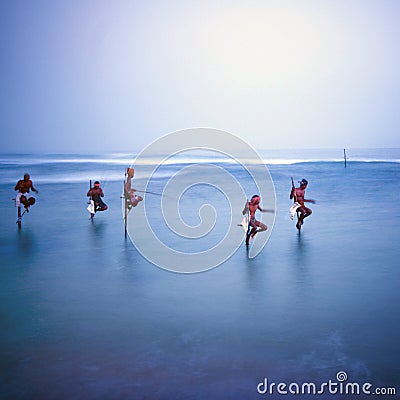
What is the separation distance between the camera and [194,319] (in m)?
7.75

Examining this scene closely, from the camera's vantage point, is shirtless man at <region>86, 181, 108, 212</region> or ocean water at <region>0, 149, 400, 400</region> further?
shirtless man at <region>86, 181, 108, 212</region>

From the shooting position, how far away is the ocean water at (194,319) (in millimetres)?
5984

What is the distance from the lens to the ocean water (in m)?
5.98

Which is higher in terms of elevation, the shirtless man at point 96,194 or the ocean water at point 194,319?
the shirtless man at point 96,194

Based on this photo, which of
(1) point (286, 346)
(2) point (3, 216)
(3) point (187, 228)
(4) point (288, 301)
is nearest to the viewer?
(1) point (286, 346)

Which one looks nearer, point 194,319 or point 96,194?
point 194,319

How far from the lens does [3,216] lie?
59.8 feet

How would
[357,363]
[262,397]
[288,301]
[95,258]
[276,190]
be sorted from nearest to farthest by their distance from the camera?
[262,397] → [357,363] → [288,301] → [95,258] → [276,190]

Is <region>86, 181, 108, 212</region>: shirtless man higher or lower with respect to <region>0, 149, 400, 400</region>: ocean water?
higher

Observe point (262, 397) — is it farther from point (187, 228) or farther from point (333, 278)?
point (187, 228)

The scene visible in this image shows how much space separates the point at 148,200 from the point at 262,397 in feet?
56.3

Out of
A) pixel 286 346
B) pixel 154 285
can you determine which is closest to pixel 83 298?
pixel 154 285

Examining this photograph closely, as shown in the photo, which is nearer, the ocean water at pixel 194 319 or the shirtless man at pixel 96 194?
the ocean water at pixel 194 319

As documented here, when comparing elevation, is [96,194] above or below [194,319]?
above
